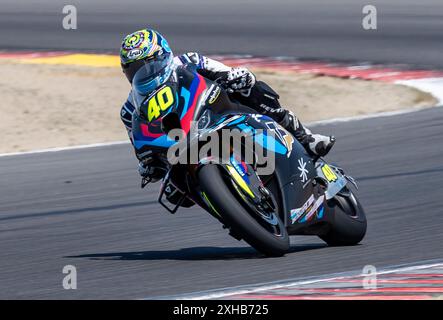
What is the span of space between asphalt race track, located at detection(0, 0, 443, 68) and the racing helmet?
1068 centimetres

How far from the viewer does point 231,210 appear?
21.1 ft

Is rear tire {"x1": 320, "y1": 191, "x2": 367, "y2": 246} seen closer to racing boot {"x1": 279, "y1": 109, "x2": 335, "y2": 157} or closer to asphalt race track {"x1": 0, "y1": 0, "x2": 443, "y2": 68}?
racing boot {"x1": 279, "y1": 109, "x2": 335, "y2": 157}

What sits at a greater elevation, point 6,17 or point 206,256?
point 6,17

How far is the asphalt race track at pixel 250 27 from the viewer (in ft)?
63.4

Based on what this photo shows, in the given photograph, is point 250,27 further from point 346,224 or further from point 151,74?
point 151,74

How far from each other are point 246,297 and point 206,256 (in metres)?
1.63

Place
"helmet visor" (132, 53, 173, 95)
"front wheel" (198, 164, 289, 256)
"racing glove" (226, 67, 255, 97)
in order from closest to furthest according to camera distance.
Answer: "front wheel" (198, 164, 289, 256), "helmet visor" (132, 53, 173, 95), "racing glove" (226, 67, 255, 97)

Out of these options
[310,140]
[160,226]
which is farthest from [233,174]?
[160,226]

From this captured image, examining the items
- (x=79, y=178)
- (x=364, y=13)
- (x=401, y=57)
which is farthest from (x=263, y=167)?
(x=364, y=13)

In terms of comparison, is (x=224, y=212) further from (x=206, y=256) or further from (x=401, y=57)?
(x=401, y=57)

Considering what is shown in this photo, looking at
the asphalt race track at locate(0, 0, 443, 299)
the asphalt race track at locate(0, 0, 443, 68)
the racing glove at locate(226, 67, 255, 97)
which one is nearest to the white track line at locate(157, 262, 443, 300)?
the asphalt race track at locate(0, 0, 443, 299)

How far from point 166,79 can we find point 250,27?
52.4ft

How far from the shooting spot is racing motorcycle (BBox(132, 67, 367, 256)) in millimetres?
6516

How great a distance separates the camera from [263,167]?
6945 millimetres
